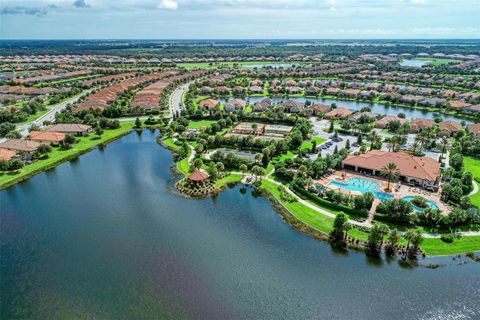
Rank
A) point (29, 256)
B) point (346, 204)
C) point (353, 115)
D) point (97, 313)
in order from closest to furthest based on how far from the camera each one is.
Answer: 1. point (97, 313)
2. point (29, 256)
3. point (346, 204)
4. point (353, 115)

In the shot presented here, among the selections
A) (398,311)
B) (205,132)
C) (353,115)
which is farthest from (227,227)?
(353,115)

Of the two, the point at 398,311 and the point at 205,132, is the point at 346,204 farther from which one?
the point at 205,132

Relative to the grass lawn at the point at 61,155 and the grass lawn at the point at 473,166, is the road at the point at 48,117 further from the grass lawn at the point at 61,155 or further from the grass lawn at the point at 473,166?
the grass lawn at the point at 473,166

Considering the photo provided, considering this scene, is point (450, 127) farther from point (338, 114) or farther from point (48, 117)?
point (48, 117)

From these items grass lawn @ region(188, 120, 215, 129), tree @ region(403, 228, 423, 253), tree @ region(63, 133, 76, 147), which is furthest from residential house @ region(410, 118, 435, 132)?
tree @ region(63, 133, 76, 147)

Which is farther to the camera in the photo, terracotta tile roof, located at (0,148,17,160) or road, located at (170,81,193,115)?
road, located at (170,81,193,115)

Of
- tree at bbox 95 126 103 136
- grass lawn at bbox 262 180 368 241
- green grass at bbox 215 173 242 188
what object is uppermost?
tree at bbox 95 126 103 136

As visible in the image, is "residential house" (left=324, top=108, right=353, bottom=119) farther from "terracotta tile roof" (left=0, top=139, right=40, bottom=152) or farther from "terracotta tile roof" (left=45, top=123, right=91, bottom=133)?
"terracotta tile roof" (left=0, top=139, right=40, bottom=152)
